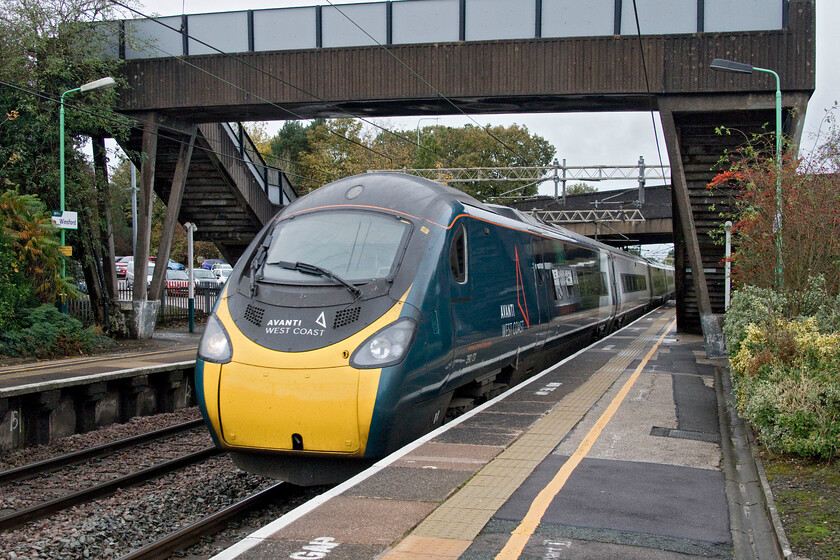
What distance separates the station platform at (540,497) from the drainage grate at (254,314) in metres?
1.91

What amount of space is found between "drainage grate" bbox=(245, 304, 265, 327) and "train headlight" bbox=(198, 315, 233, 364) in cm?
28

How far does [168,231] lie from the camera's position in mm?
22375

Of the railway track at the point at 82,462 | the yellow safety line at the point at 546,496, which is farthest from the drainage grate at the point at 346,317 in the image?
the railway track at the point at 82,462

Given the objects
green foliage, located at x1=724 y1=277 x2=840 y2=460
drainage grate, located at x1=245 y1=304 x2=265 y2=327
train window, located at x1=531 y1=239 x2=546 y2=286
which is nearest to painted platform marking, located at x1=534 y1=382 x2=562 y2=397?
train window, located at x1=531 y1=239 x2=546 y2=286

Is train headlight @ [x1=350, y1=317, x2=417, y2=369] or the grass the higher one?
train headlight @ [x1=350, y1=317, x2=417, y2=369]

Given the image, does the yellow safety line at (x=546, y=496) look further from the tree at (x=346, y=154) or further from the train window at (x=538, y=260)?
the tree at (x=346, y=154)

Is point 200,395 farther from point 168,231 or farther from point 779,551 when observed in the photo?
point 168,231

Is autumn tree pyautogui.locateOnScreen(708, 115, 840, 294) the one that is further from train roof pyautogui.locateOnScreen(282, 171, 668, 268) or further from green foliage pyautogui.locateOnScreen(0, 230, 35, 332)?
green foliage pyautogui.locateOnScreen(0, 230, 35, 332)

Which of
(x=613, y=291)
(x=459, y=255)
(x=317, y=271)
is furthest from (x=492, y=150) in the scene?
(x=317, y=271)

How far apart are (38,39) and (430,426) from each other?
1743 cm

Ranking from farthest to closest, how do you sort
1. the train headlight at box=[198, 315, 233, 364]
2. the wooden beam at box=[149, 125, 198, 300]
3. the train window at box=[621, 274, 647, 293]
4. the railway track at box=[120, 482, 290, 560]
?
the train window at box=[621, 274, 647, 293] < the wooden beam at box=[149, 125, 198, 300] < the train headlight at box=[198, 315, 233, 364] < the railway track at box=[120, 482, 290, 560]

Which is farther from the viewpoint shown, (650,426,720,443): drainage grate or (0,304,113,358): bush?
(0,304,113,358): bush

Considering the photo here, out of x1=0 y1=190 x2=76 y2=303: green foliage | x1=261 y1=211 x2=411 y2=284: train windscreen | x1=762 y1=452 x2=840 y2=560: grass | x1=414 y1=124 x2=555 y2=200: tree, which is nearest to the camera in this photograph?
x1=762 y1=452 x2=840 y2=560: grass

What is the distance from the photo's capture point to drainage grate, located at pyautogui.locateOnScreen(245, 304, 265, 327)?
295 inches
